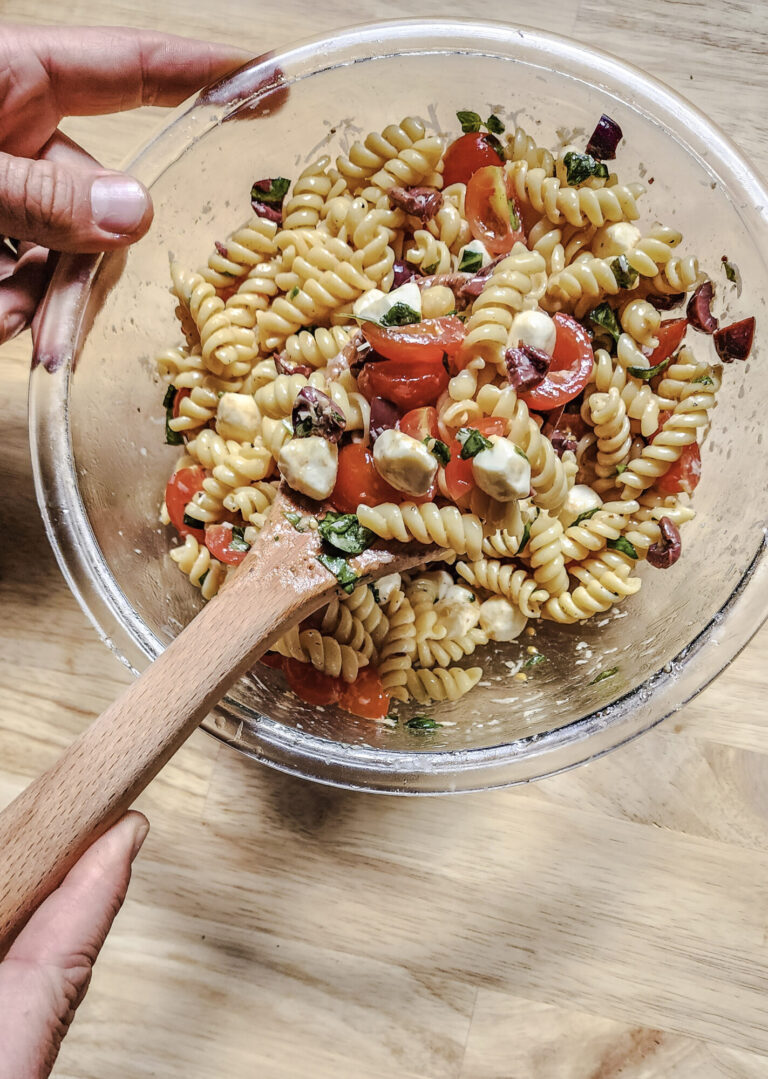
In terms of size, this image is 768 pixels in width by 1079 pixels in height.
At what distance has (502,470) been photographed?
1.32m

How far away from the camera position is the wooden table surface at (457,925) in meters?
1.89

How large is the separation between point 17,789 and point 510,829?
3.70 ft

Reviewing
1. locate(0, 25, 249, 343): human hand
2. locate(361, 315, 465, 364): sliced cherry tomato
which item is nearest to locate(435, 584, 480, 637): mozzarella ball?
locate(361, 315, 465, 364): sliced cherry tomato

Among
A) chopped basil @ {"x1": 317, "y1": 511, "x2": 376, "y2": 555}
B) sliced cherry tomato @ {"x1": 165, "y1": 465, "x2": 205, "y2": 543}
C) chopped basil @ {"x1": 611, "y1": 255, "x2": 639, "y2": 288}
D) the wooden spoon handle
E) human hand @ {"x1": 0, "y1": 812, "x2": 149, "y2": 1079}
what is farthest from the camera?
sliced cherry tomato @ {"x1": 165, "y1": 465, "x2": 205, "y2": 543}

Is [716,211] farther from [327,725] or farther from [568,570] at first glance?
[327,725]

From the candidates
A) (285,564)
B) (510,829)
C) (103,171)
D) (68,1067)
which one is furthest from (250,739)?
(103,171)

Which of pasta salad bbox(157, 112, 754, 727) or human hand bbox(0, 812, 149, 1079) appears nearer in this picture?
human hand bbox(0, 812, 149, 1079)

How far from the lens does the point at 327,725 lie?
1722 millimetres

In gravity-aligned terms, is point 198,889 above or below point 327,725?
below

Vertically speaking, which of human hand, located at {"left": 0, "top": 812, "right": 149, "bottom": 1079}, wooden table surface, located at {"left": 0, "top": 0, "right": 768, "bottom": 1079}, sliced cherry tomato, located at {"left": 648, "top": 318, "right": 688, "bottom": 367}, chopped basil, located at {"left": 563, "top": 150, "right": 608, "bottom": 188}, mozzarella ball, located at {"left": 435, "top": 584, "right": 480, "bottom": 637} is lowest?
wooden table surface, located at {"left": 0, "top": 0, "right": 768, "bottom": 1079}

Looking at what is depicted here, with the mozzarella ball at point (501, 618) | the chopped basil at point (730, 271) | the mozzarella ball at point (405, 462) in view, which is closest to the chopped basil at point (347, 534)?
the mozzarella ball at point (405, 462)

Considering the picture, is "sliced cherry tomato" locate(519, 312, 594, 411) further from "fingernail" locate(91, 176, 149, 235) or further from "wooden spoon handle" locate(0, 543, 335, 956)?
"fingernail" locate(91, 176, 149, 235)

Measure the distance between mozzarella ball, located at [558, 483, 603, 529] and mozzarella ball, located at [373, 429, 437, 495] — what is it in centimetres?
43

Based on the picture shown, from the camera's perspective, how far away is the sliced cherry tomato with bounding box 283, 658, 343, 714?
1.75 metres
